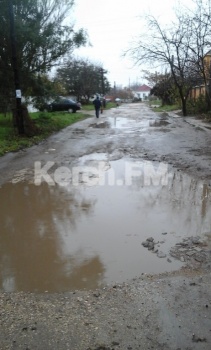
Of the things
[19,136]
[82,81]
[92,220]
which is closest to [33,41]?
[19,136]

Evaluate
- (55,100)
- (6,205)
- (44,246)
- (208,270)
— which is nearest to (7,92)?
(55,100)

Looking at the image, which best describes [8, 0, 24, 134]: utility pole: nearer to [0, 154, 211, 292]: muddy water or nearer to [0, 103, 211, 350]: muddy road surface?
[0, 103, 211, 350]: muddy road surface

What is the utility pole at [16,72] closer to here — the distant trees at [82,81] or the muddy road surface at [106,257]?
the muddy road surface at [106,257]

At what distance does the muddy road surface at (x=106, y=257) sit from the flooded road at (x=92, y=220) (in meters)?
0.02

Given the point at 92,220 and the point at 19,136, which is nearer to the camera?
the point at 92,220

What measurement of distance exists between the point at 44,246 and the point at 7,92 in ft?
43.9

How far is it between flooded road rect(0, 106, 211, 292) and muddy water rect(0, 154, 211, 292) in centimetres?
1

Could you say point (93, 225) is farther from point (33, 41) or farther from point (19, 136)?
point (33, 41)

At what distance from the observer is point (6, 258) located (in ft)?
14.7

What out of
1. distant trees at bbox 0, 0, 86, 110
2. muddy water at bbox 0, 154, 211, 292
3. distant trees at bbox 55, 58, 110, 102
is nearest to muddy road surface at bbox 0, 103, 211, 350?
muddy water at bbox 0, 154, 211, 292

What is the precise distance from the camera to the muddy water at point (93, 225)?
13.4ft

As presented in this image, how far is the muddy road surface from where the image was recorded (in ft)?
9.64

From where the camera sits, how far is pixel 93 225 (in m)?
5.47

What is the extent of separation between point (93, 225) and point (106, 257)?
1102 mm
